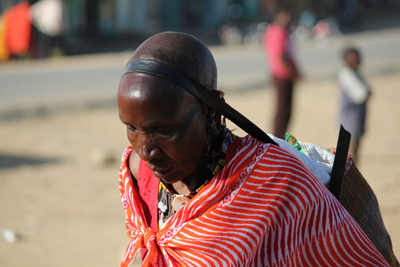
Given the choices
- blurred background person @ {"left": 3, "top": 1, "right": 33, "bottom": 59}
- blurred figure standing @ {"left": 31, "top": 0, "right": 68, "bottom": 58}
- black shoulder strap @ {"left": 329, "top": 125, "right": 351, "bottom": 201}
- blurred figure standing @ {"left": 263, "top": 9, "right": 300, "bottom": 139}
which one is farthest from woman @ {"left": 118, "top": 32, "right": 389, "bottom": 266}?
blurred figure standing @ {"left": 31, "top": 0, "right": 68, "bottom": 58}

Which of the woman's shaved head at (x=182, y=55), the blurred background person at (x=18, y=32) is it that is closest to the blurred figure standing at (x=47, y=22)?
the blurred background person at (x=18, y=32)

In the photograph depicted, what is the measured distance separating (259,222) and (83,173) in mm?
5074

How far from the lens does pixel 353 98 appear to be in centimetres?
518

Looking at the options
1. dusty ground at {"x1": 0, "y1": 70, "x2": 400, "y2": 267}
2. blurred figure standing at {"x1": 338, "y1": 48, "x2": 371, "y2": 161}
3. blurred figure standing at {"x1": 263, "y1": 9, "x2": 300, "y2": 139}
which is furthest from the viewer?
blurred figure standing at {"x1": 263, "y1": 9, "x2": 300, "y2": 139}

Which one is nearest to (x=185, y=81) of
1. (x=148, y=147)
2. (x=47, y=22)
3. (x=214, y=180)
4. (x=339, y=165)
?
(x=148, y=147)

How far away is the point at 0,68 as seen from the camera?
12141 mm

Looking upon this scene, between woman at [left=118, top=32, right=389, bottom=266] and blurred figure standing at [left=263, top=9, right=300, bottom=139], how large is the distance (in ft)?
15.9

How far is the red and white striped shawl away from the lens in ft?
5.33

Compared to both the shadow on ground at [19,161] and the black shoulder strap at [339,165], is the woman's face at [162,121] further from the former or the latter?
the shadow on ground at [19,161]

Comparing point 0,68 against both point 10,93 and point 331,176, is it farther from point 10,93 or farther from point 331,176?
point 331,176

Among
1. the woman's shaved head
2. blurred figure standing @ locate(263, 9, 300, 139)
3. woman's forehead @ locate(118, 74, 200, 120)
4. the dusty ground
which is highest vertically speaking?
blurred figure standing @ locate(263, 9, 300, 139)

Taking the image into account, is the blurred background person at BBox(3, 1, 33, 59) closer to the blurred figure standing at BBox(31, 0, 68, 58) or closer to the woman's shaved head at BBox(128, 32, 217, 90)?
the blurred figure standing at BBox(31, 0, 68, 58)

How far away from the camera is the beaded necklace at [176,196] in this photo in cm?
176

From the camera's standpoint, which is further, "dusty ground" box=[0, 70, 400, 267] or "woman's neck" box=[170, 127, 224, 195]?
"dusty ground" box=[0, 70, 400, 267]
